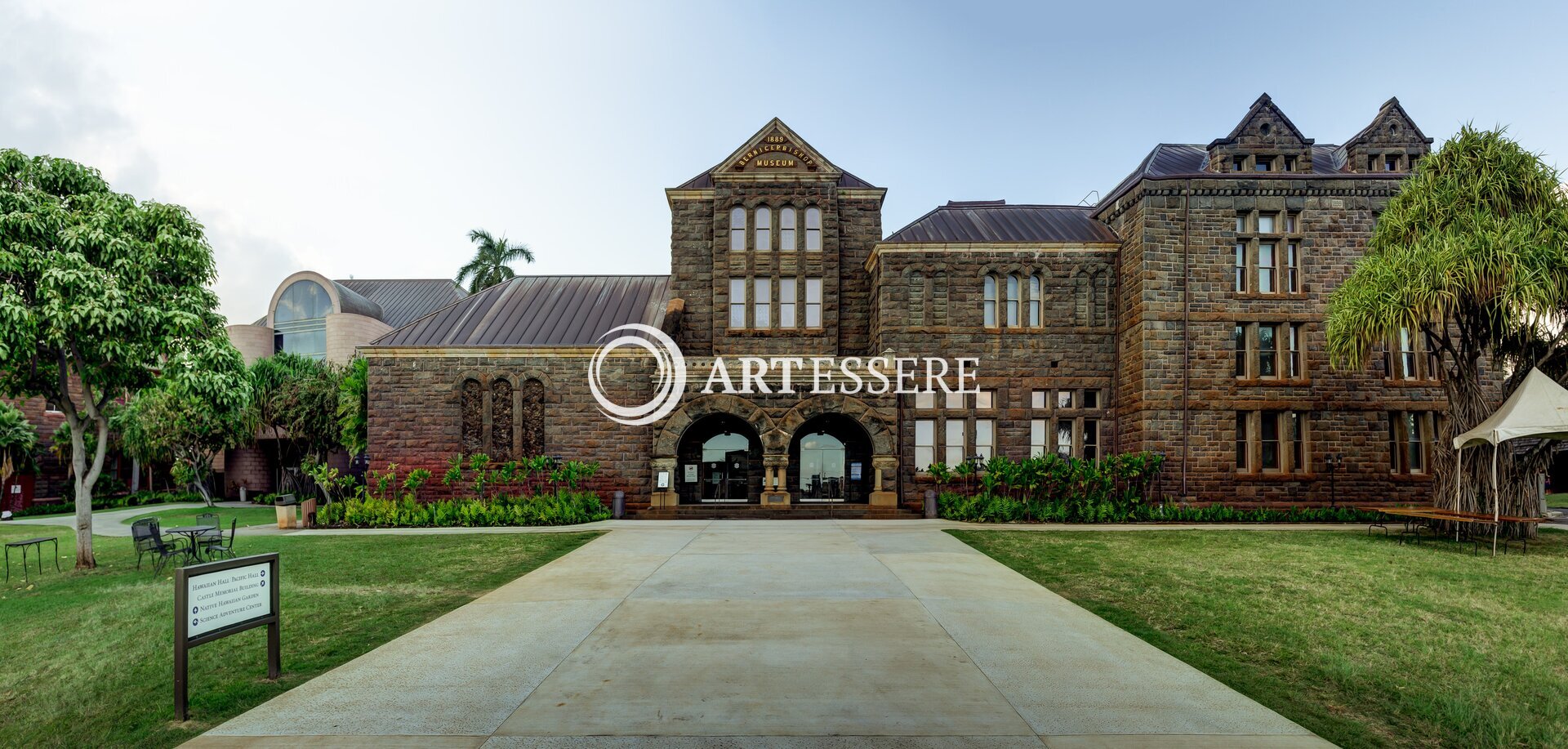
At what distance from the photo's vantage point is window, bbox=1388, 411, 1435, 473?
2339 cm

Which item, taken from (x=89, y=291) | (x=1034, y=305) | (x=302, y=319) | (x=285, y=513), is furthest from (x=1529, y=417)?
(x=302, y=319)

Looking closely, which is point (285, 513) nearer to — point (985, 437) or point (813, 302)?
point (813, 302)

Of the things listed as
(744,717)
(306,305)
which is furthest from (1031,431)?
(306,305)

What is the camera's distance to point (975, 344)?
2453 centimetres

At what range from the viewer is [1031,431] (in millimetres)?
24547

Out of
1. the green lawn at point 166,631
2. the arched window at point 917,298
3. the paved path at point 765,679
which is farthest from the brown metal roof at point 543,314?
the paved path at point 765,679

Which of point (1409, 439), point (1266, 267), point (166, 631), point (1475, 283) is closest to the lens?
point (166, 631)

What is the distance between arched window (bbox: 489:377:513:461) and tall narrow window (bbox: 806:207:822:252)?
10844 mm

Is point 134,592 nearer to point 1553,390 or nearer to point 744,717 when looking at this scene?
point 744,717

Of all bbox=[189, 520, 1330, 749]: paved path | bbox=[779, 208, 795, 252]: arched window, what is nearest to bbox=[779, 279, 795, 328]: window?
bbox=[779, 208, 795, 252]: arched window

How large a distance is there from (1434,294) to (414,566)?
71.0 feet

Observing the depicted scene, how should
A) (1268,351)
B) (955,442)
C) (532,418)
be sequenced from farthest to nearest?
1. (532,418)
2. (955,442)
3. (1268,351)

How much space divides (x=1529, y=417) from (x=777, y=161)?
20.4m

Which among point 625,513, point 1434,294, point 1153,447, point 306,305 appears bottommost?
point 625,513
